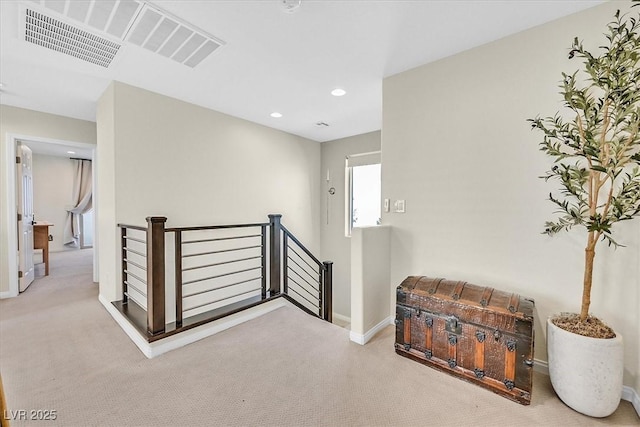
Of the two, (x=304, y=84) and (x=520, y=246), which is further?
(x=304, y=84)

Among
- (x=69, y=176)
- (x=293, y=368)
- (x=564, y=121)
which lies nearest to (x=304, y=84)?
(x=564, y=121)

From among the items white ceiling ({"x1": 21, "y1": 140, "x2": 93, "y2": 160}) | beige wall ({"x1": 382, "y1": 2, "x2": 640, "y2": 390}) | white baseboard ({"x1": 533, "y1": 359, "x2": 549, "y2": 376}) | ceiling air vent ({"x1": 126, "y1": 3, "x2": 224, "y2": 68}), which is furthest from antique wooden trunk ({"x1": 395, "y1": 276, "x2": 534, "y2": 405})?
white ceiling ({"x1": 21, "y1": 140, "x2": 93, "y2": 160})

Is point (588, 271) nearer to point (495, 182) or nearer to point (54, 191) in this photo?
point (495, 182)

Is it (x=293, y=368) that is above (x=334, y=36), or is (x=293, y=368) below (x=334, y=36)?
below

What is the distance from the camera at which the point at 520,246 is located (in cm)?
194

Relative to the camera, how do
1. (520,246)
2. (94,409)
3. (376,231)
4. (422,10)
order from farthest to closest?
(376,231) < (520,246) < (422,10) < (94,409)

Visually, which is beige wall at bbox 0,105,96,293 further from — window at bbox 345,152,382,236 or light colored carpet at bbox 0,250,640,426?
window at bbox 345,152,382,236

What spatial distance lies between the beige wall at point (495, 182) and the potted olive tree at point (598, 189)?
6.1 inches

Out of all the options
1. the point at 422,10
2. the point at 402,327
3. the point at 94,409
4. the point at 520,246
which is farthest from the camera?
the point at 402,327

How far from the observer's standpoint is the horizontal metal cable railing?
221 centimetres

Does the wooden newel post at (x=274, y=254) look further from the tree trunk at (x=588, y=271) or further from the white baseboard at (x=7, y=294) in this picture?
the white baseboard at (x=7, y=294)

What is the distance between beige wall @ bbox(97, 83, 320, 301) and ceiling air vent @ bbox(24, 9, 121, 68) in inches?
18.7

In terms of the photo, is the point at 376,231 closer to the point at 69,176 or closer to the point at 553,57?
the point at 553,57

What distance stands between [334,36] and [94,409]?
286 cm
